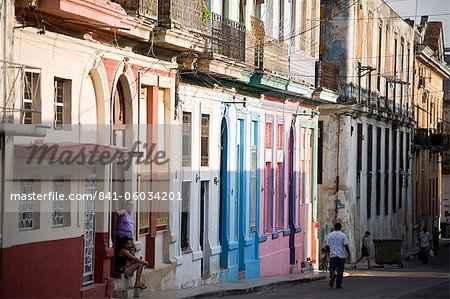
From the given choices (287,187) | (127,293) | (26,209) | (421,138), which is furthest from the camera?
(421,138)

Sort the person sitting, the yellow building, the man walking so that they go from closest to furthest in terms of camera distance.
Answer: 1. the person sitting
2. the man walking
3. the yellow building

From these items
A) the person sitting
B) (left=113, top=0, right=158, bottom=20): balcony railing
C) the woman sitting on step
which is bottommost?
the woman sitting on step

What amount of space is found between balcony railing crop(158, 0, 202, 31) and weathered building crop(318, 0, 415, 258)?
1704 cm

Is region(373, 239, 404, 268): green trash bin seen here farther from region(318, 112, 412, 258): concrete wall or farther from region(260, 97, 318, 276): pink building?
region(260, 97, 318, 276): pink building

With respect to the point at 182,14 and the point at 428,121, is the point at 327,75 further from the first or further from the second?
the point at 428,121

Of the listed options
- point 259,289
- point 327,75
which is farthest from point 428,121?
point 259,289

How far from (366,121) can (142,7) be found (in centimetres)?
2498

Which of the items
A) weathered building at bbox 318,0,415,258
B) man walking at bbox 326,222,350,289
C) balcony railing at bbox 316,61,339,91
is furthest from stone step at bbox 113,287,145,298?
weathered building at bbox 318,0,415,258

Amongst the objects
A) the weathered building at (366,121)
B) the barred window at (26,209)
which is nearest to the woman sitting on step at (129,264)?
the barred window at (26,209)

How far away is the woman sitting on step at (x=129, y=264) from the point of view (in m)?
20.8

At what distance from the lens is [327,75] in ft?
119

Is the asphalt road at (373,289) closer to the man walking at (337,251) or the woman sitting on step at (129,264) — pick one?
the man walking at (337,251)

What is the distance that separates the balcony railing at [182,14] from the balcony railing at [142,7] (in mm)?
232

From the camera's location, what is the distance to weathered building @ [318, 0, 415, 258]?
4131 centimetres
